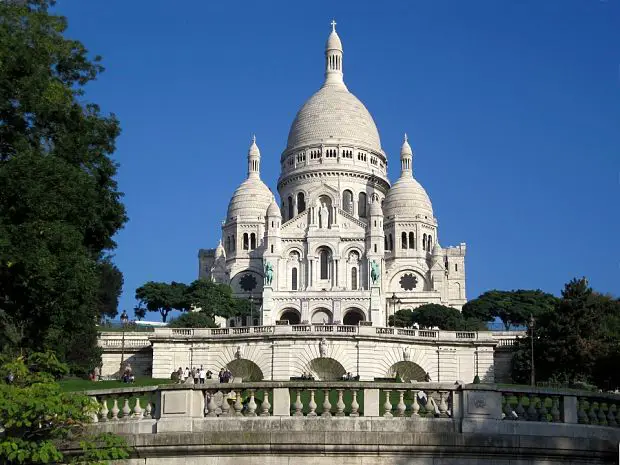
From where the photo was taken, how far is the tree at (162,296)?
315 feet

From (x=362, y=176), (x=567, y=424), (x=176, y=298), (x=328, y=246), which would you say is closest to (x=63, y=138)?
(x=567, y=424)

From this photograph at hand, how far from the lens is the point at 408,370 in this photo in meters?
57.1

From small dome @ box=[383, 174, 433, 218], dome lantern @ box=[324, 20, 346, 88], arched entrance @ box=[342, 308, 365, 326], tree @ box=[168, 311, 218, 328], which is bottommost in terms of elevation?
tree @ box=[168, 311, 218, 328]

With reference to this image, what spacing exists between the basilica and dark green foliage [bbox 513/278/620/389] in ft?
144

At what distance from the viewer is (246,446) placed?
631 inches

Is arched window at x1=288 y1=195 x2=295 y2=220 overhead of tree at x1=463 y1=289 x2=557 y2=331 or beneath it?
overhead

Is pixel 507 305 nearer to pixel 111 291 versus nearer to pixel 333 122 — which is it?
pixel 333 122

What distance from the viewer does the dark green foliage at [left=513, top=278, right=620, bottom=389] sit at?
53.8 meters

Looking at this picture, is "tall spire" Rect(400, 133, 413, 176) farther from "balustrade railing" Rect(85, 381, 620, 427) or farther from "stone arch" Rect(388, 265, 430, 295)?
"balustrade railing" Rect(85, 381, 620, 427)

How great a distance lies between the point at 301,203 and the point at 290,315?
22.6 meters

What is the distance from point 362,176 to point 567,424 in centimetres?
11130

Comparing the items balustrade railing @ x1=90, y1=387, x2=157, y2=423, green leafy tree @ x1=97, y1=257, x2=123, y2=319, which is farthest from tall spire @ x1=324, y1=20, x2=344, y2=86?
balustrade railing @ x1=90, y1=387, x2=157, y2=423

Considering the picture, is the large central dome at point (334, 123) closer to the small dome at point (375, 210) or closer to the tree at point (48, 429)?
the small dome at point (375, 210)

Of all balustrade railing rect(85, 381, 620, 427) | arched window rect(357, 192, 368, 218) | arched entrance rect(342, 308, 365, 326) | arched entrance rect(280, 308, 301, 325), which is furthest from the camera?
arched window rect(357, 192, 368, 218)
